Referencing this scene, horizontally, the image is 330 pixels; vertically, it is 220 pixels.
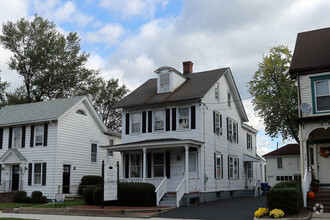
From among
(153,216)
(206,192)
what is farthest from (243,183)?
(153,216)

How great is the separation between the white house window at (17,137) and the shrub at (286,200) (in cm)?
2043

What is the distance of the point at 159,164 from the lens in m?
24.3

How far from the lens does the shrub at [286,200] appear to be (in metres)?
14.1

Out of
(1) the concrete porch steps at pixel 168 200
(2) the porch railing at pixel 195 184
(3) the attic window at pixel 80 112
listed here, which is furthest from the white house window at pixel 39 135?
(2) the porch railing at pixel 195 184

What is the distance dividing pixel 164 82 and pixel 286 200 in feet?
44.8

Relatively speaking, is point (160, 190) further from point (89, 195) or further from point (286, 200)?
point (286, 200)

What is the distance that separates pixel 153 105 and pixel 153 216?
9.39 m

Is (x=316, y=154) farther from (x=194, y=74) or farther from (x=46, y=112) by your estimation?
(x=46, y=112)

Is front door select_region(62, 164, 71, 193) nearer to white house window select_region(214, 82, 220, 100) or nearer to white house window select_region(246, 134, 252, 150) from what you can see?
white house window select_region(214, 82, 220, 100)

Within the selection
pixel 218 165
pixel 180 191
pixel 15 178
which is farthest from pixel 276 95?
pixel 15 178

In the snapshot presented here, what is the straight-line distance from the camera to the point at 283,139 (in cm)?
3347

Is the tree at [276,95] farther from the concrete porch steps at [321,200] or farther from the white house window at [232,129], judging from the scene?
the concrete porch steps at [321,200]

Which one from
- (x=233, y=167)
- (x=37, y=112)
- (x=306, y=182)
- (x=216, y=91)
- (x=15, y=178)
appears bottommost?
(x=15, y=178)

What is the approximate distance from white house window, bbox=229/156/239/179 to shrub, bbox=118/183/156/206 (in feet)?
30.2
